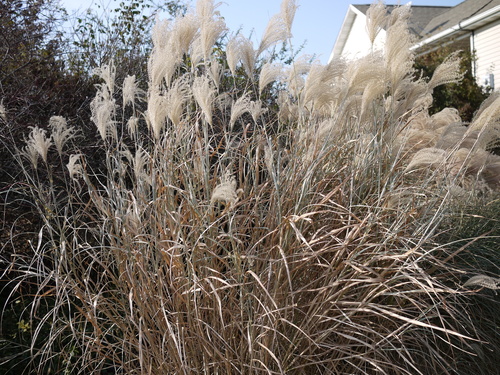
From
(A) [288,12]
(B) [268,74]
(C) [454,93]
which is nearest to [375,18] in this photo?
(A) [288,12]

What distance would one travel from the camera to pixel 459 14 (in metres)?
16.9

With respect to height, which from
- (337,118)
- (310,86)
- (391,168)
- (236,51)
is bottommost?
(391,168)

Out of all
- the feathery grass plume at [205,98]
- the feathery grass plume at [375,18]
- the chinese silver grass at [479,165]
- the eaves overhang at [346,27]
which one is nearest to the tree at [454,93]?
the chinese silver grass at [479,165]

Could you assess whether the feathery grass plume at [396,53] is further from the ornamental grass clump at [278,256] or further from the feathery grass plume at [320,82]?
the feathery grass plume at [320,82]

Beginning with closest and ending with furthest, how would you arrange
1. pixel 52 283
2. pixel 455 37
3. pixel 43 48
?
pixel 52 283, pixel 43 48, pixel 455 37

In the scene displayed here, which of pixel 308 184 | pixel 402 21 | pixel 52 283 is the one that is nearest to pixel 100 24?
pixel 52 283

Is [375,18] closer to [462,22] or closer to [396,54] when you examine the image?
[396,54]

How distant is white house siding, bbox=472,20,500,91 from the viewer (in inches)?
598

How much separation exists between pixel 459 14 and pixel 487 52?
6.37 ft

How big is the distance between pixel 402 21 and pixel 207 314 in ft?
7.05

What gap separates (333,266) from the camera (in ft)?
9.23

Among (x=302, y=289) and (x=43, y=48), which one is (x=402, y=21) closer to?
(x=302, y=289)

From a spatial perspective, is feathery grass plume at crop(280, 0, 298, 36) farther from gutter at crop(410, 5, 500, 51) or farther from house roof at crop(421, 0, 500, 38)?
house roof at crop(421, 0, 500, 38)

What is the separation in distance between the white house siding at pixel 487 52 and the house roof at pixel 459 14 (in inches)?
19.5
